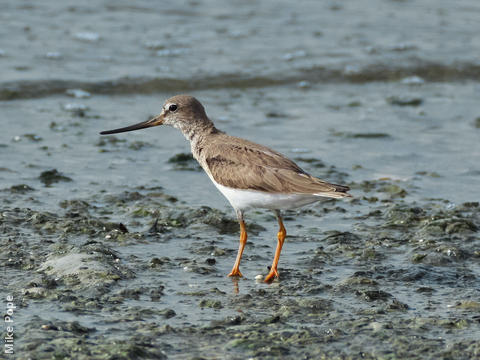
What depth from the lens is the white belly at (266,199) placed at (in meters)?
6.20

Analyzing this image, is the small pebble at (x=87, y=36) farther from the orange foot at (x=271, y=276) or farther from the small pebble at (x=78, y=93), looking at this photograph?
the orange foot at (x=271, y=276)

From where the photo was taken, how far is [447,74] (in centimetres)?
1384

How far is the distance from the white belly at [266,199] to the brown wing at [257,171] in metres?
0.04

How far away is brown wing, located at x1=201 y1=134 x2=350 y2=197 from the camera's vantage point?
6.14m

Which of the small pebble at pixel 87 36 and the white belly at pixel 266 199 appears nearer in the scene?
the white belly at pixel 266 199

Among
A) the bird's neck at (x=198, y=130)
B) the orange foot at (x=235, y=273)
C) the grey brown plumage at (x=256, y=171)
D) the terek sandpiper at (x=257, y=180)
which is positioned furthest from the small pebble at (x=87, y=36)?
the orange foot at (x=235, y=273)

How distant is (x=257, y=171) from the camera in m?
6.36

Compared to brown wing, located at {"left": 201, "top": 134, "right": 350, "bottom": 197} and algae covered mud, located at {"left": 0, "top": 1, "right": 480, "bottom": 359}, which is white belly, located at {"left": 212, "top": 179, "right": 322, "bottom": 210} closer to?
brown wing, located at {"left": 201, "top": 134, "right": 350, "bottom": 197}

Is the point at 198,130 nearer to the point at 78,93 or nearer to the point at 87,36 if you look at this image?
the point at 78,93

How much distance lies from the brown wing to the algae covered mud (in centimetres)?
74

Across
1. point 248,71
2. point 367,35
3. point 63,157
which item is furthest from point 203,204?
point 367,35

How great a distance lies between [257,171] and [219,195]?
225cm

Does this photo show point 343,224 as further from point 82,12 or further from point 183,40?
point 82,12

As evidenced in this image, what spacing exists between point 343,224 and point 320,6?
9.98 m
